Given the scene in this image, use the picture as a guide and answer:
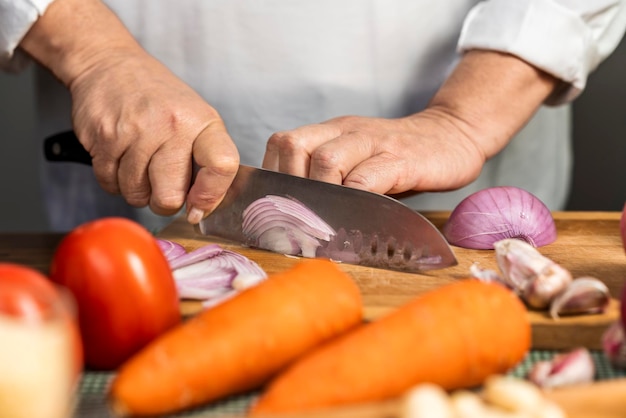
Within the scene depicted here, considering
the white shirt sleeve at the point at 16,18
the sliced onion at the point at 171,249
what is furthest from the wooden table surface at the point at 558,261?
the white shirt sleeve at the point at 16,18

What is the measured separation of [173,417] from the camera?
812 mm

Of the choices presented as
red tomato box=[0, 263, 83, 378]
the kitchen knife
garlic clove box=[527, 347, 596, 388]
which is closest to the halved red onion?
the kitchen knife

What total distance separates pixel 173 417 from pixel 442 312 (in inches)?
11.0

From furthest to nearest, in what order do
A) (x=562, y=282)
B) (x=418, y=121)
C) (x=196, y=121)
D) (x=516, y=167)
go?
(x=516, y=167)
(x=418, y=121)
(x=196, y=121)
(x=562, y=282)

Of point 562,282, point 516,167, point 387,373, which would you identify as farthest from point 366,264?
point 516,167

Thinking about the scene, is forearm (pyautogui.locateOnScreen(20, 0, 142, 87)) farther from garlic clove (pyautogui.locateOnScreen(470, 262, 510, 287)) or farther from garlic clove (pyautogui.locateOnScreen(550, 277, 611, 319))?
garlic clove (pyautogui.locateOnScreen(550, 277, 611, 319))

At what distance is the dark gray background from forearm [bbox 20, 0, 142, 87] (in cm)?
120

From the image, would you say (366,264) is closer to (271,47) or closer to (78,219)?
(271,47)

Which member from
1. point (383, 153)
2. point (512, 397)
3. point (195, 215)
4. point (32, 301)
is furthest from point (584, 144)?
point (32, 301)

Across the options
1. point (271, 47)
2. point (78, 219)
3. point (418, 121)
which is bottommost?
point (78, 219)

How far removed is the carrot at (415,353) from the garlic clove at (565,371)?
0.09ft

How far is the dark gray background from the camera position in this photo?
2.70m

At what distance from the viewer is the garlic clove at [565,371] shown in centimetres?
85

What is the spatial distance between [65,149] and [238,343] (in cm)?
83
